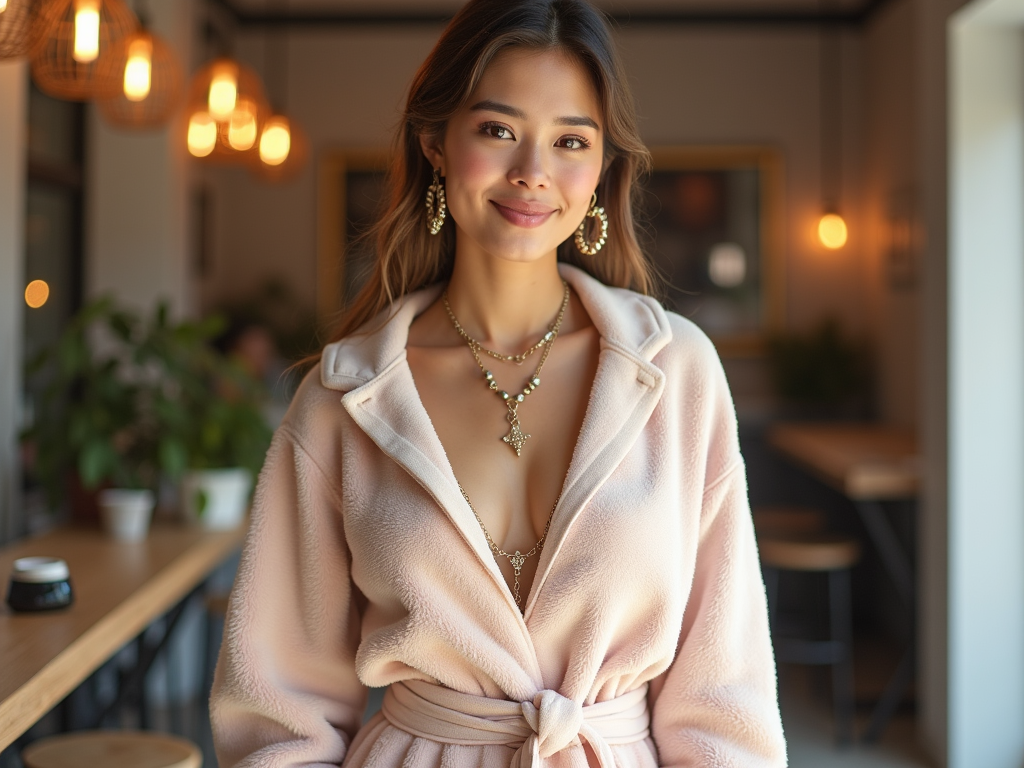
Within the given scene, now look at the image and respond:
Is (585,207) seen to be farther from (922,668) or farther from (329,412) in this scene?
(922,668)

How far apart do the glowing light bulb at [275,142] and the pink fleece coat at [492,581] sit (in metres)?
3.35

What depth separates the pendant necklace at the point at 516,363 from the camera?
4.83 feet

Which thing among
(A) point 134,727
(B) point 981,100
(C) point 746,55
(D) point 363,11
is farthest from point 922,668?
(D) point 363,11

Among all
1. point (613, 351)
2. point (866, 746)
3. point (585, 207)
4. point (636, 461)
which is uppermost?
point (585, 207)

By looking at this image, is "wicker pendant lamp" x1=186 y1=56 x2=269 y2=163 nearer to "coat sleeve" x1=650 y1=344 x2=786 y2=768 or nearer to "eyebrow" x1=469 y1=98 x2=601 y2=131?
"eyebrow" x1=469 y1=98 x2=601 y2=131

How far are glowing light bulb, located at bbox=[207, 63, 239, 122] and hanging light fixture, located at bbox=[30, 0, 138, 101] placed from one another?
0.95m

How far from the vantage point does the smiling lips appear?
1.35 meters

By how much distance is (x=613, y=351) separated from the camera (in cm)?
147

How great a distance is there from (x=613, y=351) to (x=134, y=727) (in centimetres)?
339

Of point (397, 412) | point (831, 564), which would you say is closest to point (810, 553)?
point (831, 564)

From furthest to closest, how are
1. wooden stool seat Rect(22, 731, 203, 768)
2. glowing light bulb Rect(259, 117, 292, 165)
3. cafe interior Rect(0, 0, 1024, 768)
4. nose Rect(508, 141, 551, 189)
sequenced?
1. glowing light bulb Rect(259, 117, 292, 165)
2. cafe interior Rect(0, 0, 1024, 768)
3. wooden stool seat Rect(22, 731, 203, 768)
4. nose Rect(508, 141, 551, 189)

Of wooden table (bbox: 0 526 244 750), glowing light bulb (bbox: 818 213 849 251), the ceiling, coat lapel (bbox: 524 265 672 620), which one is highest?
the ceiling

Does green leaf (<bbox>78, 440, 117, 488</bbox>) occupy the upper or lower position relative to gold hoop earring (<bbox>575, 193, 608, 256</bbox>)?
lower

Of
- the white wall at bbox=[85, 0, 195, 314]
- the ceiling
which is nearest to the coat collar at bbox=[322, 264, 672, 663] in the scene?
the white wall at bbox=[85, 0, 195, 314]
